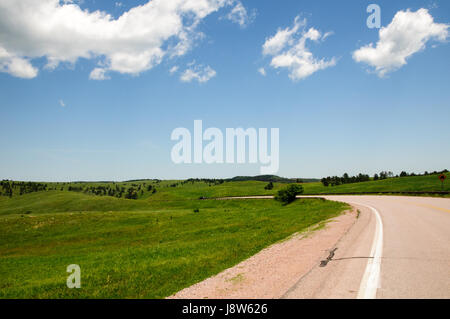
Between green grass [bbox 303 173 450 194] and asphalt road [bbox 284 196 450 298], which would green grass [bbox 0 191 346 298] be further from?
green grass [bbox 303 173 450 194]

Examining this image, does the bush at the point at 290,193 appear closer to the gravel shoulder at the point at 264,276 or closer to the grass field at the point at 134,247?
the grass field at the point at 134,247

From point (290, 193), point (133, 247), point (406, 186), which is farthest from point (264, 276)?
point (406, 186)

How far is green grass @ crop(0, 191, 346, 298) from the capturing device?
394 inches

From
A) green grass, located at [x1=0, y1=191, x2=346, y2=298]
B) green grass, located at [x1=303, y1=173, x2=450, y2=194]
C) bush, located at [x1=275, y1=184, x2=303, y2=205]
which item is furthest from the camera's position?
green grass, located at [x1=303, y1=173, x2=450, y2=194]

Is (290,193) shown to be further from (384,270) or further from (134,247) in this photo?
(384,270)

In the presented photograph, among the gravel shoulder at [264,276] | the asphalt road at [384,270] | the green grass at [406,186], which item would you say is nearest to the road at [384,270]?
the asphalt road at [384,270]

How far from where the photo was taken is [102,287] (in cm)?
960

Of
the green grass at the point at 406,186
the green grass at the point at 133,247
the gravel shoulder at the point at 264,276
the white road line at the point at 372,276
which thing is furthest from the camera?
the green grass at the point at 406,186

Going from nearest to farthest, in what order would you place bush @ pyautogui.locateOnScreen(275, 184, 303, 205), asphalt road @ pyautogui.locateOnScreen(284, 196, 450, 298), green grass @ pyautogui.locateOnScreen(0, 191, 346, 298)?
asphalt road @ pyautogui.locateOnScreen(284, 196, 450, 298) → green grass @ pyautogui.locateOnScreen(0, 191, 346, 298) → bush @ pyautogui.locateOnScreen(275, 184, 303, 205)

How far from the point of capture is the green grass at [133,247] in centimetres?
1001

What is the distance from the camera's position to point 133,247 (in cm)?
2280

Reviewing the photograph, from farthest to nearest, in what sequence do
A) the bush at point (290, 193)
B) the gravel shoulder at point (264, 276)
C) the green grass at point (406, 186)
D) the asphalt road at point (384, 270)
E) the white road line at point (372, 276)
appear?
1. the green grass at point (406, 186)
2. the bush at point (290, 193)
3. the gravel shoulder at point (264, 276)
4. the asphalt road at point (384, 270)
5. the white road line at point (372, 276)

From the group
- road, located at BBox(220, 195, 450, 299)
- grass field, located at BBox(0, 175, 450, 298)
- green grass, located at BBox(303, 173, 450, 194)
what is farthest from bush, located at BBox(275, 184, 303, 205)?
road, located at BBox(220, 195, 450, 299)
